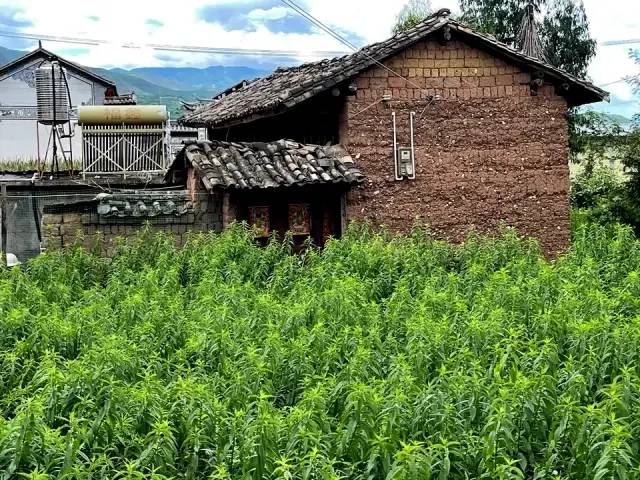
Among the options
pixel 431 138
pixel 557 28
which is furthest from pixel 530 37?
pixel 431 138

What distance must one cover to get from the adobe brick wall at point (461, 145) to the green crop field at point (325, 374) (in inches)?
176

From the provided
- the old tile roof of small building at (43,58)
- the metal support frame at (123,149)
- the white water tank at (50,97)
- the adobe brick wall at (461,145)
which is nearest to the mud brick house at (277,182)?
the adobe brick wall at (461,145)

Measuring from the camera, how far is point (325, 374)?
6.00 m

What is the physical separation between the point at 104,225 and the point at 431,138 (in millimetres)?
5850

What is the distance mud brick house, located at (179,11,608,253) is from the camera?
13891mm

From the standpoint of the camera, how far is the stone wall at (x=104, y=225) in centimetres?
1267

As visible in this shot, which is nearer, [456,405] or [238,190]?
[456,405]

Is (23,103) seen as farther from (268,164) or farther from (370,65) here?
(370,65)

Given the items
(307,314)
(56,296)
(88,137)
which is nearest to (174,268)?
(56,296)

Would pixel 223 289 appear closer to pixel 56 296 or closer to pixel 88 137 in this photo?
pixel 56 296

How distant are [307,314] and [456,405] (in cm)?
262

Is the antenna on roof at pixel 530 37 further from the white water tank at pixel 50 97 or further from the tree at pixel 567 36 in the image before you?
the white water tank at pixel 50 97

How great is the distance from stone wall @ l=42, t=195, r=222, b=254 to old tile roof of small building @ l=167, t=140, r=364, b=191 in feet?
2.16

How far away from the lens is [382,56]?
14031 millimetres
